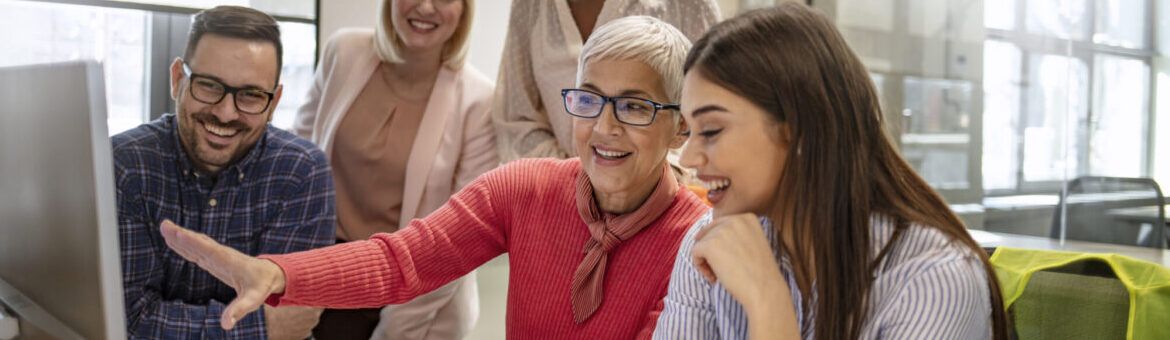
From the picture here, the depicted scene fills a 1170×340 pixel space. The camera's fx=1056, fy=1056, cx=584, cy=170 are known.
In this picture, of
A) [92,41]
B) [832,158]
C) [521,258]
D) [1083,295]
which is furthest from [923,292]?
[92,41]

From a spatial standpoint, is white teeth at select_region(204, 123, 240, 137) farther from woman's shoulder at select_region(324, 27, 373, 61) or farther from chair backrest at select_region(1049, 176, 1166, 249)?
chair backrest at select_region(1049, 176, 1166, 249)

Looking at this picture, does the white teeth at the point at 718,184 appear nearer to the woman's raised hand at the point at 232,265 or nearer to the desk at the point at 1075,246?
the woman's raised hand at the point at 232,265

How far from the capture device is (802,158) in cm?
110

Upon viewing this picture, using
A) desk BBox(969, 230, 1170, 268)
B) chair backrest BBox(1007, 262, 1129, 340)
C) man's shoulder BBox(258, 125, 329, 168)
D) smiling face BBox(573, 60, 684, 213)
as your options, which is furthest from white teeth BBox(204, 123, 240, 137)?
desk BBox(969, 230, 1170, 268)

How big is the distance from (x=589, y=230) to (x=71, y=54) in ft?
6.82

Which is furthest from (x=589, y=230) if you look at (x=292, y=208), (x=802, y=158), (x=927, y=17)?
(x=927, y=17)

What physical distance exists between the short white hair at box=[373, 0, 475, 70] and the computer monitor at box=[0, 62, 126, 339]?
1.18 m

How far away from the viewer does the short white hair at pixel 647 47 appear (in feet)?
4.76

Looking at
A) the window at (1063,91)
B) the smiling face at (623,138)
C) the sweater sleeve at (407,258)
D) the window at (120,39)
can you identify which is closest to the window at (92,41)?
the window at (120,39)

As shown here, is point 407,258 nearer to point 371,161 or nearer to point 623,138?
point 623,138

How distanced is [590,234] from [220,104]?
0.71 m

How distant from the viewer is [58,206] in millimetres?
1003

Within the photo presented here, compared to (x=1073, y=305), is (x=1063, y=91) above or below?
above

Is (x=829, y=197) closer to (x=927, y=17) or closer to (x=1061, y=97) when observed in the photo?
(x=1061, y=97)
